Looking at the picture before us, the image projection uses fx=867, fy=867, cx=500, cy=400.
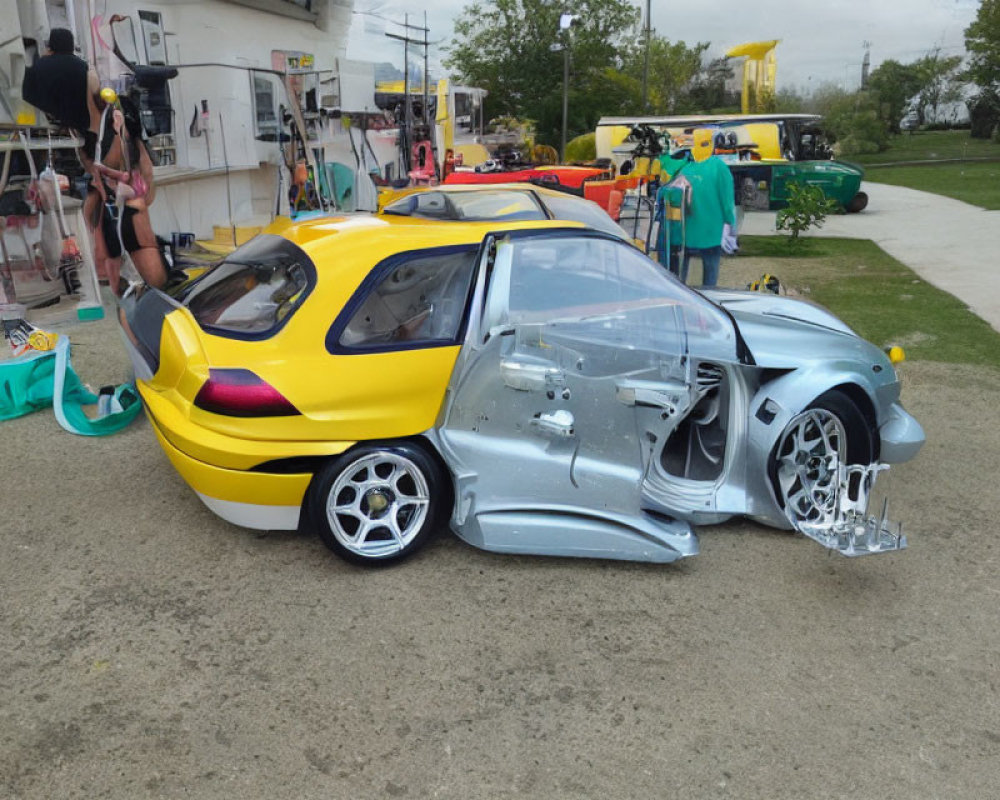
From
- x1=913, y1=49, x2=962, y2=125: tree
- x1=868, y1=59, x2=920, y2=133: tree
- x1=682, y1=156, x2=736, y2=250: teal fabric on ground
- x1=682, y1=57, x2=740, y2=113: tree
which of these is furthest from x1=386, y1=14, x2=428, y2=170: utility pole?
x1=913, y1=49, x2=962, y2=125: tree

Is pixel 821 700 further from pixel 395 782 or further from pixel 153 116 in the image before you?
pixel 153 116

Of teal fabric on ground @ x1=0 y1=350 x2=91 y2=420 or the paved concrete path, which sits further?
the paved concrete path

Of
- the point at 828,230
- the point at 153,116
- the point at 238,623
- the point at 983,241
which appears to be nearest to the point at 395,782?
the point at 238,623

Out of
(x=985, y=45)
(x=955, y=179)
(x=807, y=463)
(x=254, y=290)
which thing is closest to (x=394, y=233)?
(x=254, y=290)

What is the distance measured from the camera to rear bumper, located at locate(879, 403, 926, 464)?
181 inches

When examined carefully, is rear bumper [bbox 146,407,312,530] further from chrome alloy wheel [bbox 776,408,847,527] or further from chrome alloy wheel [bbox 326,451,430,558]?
chrome alloy wheel [bbox 776,408,847,527]

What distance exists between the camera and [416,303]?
12.8 ft

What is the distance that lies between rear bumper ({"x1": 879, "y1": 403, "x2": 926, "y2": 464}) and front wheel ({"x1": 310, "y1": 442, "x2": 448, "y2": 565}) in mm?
2408

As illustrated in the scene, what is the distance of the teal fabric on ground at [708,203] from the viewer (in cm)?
836

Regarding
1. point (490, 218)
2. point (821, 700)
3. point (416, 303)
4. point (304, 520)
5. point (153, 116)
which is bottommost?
point (821, 700)

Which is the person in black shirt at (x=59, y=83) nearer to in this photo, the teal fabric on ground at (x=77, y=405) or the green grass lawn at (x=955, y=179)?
the teal fabric on ground at (x=77, y=405)

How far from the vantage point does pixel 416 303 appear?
3889 mm

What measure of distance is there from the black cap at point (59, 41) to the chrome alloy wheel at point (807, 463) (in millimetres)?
7459

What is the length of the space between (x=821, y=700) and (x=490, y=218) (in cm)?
272
